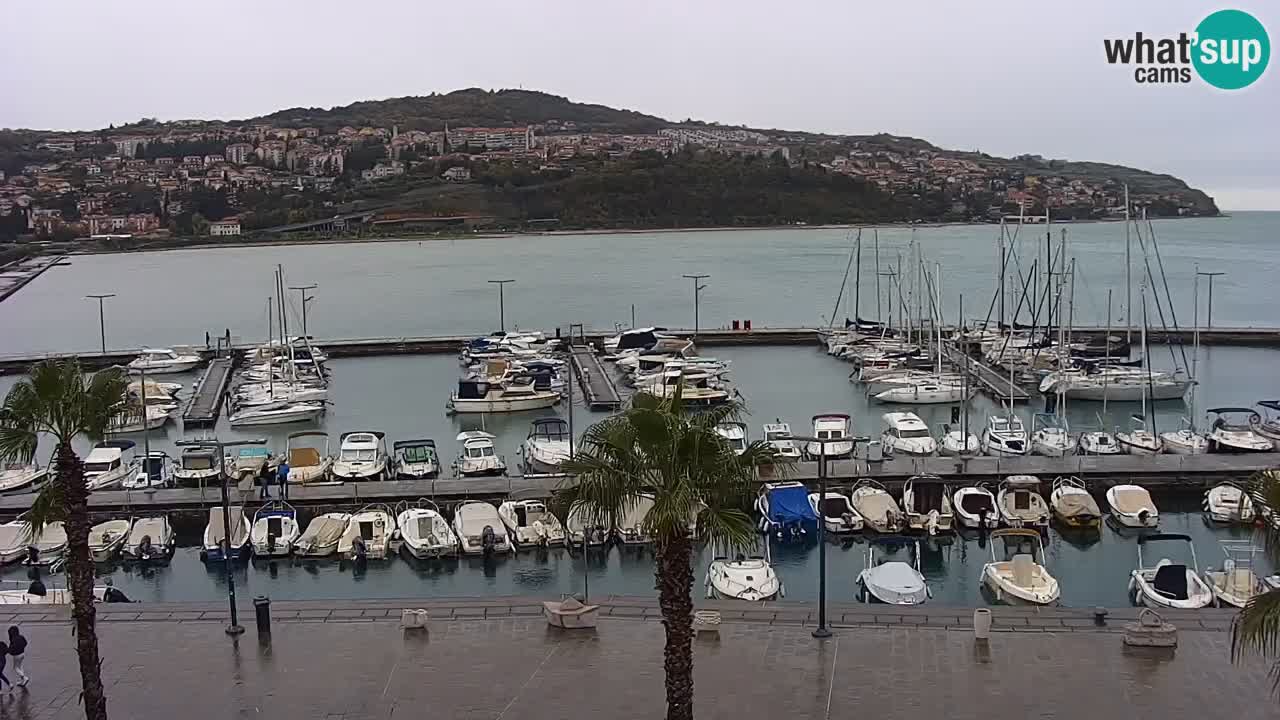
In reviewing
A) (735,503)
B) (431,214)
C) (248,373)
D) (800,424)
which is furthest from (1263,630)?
(431,214)

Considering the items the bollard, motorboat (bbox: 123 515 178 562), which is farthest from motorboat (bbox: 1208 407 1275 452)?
motorboat (bbox: 123 515 178 562)

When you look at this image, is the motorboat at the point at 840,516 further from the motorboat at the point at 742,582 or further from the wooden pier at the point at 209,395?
the wooden pier at the point at 209,395

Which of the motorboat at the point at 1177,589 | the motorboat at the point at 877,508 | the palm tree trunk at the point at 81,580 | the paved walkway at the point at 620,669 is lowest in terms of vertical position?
the motorboat at the point at 877,508

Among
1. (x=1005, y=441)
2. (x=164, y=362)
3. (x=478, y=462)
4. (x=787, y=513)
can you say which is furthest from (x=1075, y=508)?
(x=164, y=362)

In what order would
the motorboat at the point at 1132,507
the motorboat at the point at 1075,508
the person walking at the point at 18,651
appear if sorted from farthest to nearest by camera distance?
1. the motorboat at the point at 1132,507
2. the motorboat at the point at 1075,508
3. the person walking at the point at 18,651

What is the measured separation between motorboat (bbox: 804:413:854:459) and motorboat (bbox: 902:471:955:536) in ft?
8.26

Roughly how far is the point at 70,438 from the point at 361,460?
45.5ft

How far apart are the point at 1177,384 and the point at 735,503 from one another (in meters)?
26.8

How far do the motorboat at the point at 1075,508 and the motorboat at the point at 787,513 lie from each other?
157 inches

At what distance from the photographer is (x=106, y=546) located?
58.8ft

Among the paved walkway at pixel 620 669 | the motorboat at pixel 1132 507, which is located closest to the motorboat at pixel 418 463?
the paved walkway at pixel 620 669

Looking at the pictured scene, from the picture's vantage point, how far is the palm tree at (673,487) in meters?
7.76

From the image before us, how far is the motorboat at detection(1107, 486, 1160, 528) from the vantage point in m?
18.8

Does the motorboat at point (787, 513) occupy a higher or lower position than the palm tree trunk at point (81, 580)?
lower
